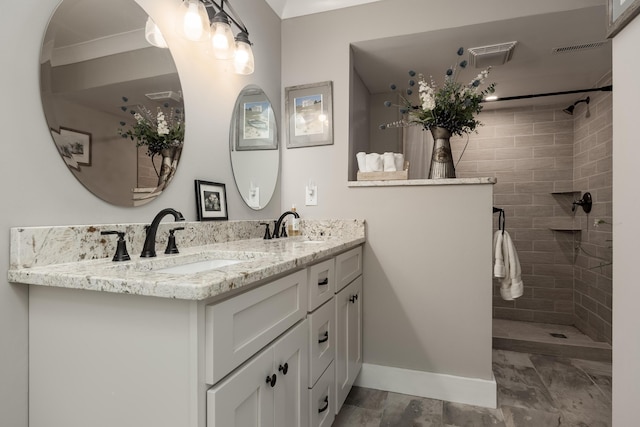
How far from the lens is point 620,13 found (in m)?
0.96

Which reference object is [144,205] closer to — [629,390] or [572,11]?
[629,390]

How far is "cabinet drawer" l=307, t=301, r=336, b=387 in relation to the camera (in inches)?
48.4

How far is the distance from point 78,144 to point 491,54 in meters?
2.39

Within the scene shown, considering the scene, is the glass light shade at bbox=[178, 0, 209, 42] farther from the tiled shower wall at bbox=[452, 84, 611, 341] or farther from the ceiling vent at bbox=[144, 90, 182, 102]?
the tiled shower wall at bbox=[452, 84, 611, 341]

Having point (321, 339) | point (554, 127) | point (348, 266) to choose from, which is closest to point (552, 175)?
point (554, 127)

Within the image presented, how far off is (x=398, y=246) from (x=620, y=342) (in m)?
1.12

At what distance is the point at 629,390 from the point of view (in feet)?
3.13

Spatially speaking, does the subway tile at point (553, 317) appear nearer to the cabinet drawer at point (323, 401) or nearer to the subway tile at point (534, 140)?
the subway tile at point (534, 140)

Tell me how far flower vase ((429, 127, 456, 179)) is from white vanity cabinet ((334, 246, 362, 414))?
657 millimetres

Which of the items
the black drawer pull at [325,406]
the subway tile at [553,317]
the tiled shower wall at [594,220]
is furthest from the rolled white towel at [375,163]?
the subway tile at [553,317]

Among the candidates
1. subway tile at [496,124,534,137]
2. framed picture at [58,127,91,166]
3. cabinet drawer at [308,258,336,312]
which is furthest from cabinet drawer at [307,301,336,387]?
subway tile at [496,124,534,137]

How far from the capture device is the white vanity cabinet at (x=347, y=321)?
156 cm

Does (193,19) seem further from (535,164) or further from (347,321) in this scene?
(535,164)

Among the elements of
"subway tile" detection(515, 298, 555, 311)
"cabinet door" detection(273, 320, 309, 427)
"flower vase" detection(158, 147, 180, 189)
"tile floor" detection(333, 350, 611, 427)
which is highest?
"flower vase" detection(158, 147, 180, 189)
